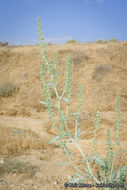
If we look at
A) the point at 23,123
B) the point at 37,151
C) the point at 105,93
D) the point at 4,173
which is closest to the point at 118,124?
the point at 4,173

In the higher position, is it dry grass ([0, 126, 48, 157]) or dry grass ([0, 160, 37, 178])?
dry grass ([0, 160, 37, 178])

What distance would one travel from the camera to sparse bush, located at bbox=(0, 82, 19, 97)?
10728 millimetres

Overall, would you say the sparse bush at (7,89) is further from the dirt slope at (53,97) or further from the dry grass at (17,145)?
the dry grass at (17,145)

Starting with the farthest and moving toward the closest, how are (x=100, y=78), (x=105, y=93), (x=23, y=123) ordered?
1. (x=100, y=78)
2. (x=105, y=93)
3. (x=23, y=123)

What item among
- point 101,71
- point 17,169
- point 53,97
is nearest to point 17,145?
point 17,169

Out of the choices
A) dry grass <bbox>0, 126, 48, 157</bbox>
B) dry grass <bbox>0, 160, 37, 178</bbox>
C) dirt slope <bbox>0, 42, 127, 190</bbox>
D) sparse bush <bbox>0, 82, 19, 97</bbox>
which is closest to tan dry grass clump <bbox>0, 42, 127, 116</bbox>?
dirt slope <bbox>0, 42, 127, 190</bbox>

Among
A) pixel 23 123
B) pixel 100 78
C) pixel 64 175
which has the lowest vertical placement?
pixel 23 123

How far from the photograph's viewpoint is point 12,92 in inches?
436

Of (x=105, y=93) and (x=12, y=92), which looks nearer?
(x=105, y=93)

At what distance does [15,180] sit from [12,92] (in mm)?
8816

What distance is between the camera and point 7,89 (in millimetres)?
10914

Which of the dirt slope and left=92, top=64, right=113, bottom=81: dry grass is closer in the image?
the dirt slope

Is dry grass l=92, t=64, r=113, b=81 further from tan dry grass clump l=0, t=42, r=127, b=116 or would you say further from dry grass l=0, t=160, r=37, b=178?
dry grass l=0, t=160, r=37, b=178

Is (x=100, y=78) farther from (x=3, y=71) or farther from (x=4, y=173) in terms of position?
(x=4, y=173)
